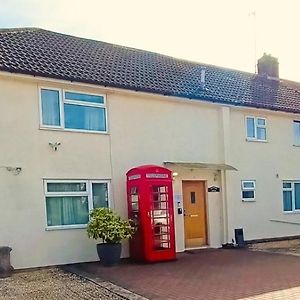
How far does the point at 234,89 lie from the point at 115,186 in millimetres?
7086

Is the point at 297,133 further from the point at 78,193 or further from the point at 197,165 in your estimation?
the point at 78,193

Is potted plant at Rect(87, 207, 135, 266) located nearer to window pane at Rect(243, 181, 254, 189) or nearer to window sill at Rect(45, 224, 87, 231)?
window sill at Rect(45, 224, 87, 231)

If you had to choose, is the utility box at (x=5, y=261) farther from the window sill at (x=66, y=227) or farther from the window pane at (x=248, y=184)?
the window pane at (x=248, y=184)

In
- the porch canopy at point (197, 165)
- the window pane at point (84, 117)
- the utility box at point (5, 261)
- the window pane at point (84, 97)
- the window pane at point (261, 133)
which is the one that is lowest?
the utility box at point (5, 261)

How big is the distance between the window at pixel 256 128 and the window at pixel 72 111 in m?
6.31

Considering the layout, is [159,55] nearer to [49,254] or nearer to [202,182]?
[202,182]

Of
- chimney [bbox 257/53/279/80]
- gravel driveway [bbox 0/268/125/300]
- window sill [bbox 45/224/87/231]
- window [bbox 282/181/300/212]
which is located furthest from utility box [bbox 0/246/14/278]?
chimney [bbox 257/53/279/80]

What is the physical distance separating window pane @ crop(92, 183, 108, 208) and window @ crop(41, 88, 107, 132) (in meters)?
1.63

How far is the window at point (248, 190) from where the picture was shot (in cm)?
1638

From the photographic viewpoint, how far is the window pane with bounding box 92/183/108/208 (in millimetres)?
12844

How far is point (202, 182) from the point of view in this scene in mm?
15328

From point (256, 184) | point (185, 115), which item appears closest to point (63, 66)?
point (185, 115)

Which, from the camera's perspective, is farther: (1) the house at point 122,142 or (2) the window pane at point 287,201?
(2) the window pane at point 287,201

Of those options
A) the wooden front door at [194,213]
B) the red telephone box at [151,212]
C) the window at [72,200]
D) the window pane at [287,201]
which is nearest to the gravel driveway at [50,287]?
the window at [72,200]
